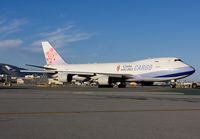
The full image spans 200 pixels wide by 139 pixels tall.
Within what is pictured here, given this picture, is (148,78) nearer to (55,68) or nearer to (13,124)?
(55,68)

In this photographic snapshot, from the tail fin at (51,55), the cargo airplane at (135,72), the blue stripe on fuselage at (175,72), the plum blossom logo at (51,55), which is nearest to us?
the blue stripe on fuselage at (175,72)

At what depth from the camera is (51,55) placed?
60.1 meters

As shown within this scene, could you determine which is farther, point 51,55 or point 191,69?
point 51,55

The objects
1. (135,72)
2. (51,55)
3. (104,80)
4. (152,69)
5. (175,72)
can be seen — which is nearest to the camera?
(175,72)

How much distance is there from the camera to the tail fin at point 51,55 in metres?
59.6

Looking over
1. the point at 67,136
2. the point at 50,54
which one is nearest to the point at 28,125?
the point at 67,136

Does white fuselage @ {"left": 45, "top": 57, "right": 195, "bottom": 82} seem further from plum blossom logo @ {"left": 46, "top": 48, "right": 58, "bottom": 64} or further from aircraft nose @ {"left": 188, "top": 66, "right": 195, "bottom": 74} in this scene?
plum blossom logo @ {"left": 46, "top": 48, "right": 58, "bottom": 64}

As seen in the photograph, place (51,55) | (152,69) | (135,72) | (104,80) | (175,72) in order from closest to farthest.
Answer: (175,72), (152,69), (104,80), (135,72), (51,55)

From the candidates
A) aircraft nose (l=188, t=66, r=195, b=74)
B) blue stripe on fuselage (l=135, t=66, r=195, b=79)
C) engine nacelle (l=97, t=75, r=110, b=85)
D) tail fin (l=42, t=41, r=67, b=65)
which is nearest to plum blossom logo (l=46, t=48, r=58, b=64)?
tail fin (l=42, t=41, r=67, b=65)

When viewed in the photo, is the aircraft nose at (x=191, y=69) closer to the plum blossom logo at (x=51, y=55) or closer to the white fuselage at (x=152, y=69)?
the white fuselage at (x=152, y=69)

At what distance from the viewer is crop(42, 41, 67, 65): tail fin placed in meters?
59.6

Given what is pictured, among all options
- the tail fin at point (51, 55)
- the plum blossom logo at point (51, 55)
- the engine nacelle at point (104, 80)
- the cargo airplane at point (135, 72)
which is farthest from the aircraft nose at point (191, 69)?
the plum blossom logo at point (51, 55)

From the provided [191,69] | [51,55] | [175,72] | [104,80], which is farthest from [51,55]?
[191,69]

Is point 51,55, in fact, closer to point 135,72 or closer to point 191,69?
point 135,72
